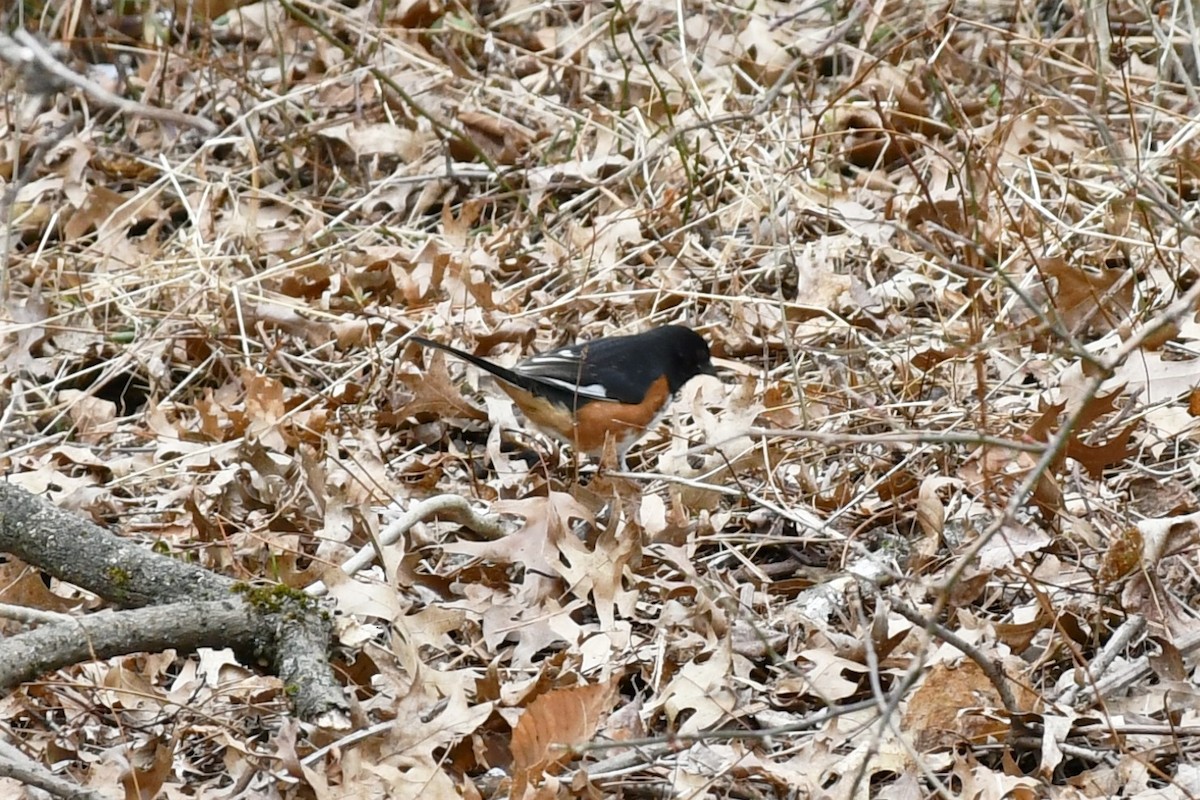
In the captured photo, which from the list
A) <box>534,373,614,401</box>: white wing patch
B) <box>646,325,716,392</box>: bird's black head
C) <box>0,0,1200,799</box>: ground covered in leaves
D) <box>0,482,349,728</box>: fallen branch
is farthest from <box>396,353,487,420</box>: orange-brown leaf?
<box>0,482,349,728</box>: fallen branch

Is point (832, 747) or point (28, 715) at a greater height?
point (832, 747)

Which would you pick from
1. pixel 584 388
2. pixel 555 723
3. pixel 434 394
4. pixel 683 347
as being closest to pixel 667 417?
pixel 683 347

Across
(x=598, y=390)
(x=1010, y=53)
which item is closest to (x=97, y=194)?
(x=598, y=390)

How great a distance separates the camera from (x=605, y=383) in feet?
14.2

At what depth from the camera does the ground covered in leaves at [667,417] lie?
2.75 m

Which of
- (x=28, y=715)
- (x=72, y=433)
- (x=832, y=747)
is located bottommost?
(x=72, y=433)

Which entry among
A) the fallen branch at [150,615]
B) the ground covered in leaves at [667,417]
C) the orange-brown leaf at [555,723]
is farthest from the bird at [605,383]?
the orange-brown leaf at [555,723]

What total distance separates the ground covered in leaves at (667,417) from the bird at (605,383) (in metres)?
0.16

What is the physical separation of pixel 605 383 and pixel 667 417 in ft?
1.14

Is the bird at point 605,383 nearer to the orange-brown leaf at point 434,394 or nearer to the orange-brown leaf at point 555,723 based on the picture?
the orange-brown leaf at point 434,394

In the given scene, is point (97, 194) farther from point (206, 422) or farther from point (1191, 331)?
point (1191, 331)

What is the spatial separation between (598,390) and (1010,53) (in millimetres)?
2424

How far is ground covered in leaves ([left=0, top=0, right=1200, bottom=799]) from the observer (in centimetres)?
275

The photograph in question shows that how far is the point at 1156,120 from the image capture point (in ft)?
16.3
